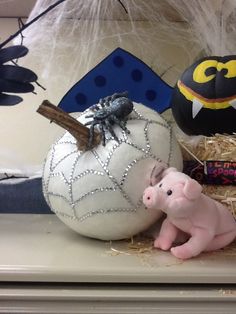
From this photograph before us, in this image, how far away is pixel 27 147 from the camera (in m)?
1.10

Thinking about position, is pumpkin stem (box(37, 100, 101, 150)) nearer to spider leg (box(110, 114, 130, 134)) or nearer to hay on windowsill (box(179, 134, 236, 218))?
spider leg (box(110, 114, 130, 134))

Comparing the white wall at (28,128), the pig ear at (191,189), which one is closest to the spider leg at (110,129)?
the pig ear at (191,189)

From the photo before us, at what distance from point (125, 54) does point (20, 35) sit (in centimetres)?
19

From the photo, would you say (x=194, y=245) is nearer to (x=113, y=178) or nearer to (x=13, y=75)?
(x=113, y=178)

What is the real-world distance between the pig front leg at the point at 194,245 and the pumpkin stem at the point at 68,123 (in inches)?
7.8

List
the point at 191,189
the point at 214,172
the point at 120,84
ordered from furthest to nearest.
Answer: the point at 120,84 → the point at 214,172 → the point at 191,189

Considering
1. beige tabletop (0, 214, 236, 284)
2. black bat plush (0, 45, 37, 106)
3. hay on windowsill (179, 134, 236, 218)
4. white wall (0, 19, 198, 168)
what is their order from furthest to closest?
white wall (0, 19, 198, 168) < black bat plush (0, 45, 37, 106) < hay on windowsill (179, 134, 236, 218) < beige tabletop (0, 214, 236, 284)

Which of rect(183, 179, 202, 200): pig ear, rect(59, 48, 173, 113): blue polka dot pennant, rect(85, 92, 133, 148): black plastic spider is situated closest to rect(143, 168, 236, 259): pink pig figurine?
rect(183, 179, 202, 200): pig ear

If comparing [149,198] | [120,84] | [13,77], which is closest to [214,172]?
[149,198]

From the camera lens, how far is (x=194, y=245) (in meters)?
0.81

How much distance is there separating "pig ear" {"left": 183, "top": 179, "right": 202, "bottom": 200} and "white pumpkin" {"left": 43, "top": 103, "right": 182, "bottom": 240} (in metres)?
0.07

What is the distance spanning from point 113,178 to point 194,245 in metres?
0.15

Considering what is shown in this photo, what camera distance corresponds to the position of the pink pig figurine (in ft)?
2.60

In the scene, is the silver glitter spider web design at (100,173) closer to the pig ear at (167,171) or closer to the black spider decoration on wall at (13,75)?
the pig ear at (167,171)
